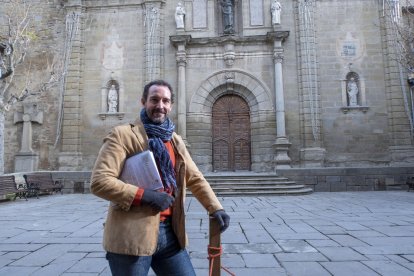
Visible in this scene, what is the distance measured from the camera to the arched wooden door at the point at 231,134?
15008mm

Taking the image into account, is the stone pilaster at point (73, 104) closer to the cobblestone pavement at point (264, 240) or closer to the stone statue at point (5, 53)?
the stone statue at point (5, 53)

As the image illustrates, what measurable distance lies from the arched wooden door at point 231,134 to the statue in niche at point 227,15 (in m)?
2.99

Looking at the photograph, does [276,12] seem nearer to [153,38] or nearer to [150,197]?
[153,38]

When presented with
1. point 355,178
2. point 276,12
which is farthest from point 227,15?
point 355,178

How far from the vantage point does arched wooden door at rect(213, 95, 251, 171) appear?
1501 cm

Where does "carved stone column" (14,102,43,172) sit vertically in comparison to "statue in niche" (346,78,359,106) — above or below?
below

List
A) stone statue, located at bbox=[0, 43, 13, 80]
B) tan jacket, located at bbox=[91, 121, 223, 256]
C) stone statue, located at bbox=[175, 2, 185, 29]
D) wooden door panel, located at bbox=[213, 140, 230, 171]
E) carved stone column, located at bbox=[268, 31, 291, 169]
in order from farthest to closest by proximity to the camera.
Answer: stone statue, located at bbox=[175, 2, 185, 29] → wooden door panel, located at bbox=[213, 140, 230, 171] → carved stone column, located at bbox=[268, 31, 291, 169] → stone statue, located at bbox=[0, 43, 13, 80] → tan jacket, located at bbox=[91, 121, 223, 256]

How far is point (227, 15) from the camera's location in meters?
15.4

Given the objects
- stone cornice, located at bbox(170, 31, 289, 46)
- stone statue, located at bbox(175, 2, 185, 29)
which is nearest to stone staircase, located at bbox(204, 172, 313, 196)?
stone cornice, located at bbox(170, 31, 289, 46)

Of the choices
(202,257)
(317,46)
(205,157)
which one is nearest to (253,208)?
(202,257)

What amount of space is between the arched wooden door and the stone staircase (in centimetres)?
225

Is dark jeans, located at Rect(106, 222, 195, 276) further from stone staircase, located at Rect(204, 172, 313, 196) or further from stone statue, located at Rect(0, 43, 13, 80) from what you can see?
stone statue, located at Rect(0, 43, 13, 80)

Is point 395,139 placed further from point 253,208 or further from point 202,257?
point 202,257

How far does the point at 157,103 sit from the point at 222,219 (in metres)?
0.81
